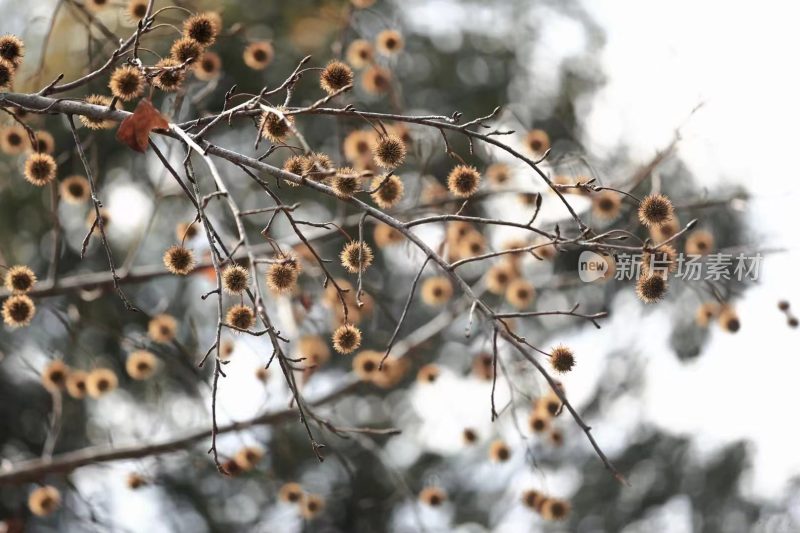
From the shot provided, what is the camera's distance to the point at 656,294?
226cm

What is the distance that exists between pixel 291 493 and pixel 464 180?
2.23 metres

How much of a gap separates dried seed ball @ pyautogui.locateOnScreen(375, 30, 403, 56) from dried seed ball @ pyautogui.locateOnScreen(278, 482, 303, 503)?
206cm

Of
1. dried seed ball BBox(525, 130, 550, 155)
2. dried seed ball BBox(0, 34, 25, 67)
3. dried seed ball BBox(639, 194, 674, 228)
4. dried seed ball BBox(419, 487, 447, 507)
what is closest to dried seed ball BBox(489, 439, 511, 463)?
dried seed ball BBox(419, 487, 447, 507)

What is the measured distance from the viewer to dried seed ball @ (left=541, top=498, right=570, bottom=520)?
3777 mm

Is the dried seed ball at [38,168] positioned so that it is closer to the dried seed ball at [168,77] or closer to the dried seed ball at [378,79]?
the dried seed ball at [168,77]

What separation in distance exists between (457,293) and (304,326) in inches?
36.9

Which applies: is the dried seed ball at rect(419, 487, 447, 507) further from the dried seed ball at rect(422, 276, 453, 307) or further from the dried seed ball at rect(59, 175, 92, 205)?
the dried seed ball at rect(59, 175, 92, 205)

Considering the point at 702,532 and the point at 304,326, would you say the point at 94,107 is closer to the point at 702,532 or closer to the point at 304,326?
the point at 304,326

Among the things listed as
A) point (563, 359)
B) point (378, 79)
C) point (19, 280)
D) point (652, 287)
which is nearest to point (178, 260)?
point (19, 280)

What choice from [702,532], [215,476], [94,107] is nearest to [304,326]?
[94,107]

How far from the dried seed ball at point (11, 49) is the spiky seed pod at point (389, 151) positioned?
0.94 m

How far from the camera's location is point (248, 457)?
12.9ft

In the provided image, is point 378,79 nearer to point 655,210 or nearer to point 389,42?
point 389,42

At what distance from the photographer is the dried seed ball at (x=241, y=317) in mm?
2187
